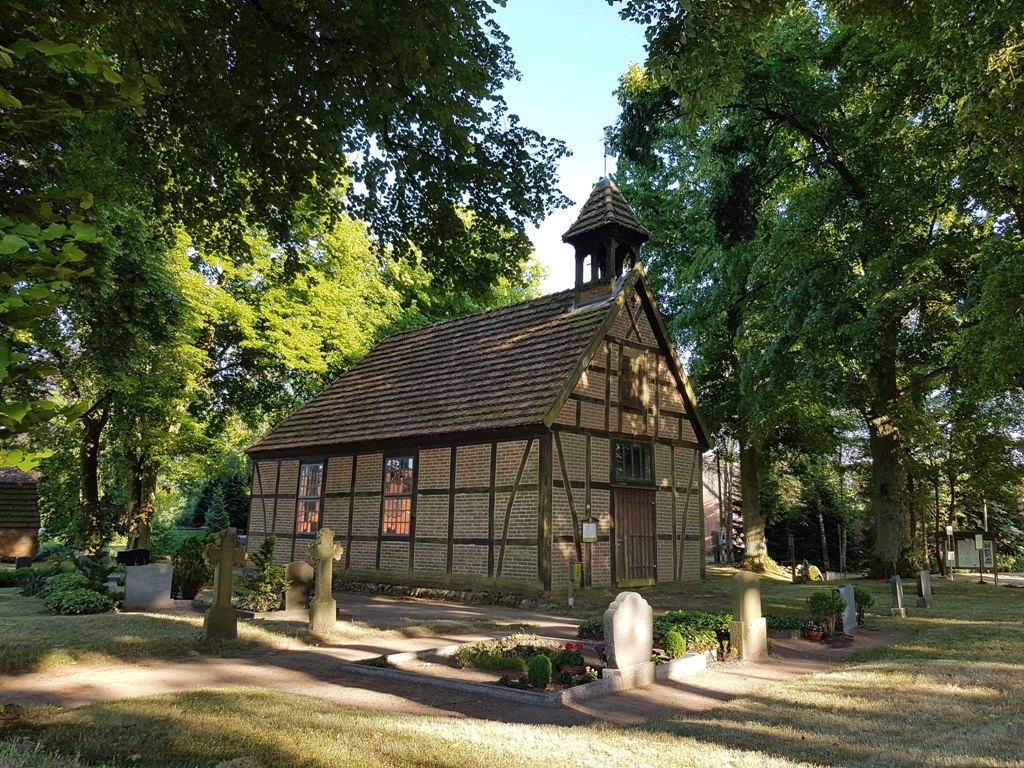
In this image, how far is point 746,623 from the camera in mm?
10641

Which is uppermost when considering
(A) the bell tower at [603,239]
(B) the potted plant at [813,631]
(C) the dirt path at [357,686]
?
(A) the bell tower at [603,239]

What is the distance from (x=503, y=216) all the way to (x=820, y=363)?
51.7 ft

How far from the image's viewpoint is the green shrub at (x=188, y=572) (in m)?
15.3

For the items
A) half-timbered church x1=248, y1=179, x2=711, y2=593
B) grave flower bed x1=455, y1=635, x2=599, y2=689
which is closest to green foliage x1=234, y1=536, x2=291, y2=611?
half-timbered church x1=248, y1=179, x2=711, y2=593

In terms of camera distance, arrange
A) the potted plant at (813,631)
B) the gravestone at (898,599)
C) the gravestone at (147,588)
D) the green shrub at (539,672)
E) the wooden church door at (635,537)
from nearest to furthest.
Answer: the green shrub at (539,672)
the potted plant at (813,631)
the gravestone at (147,588)
the gravestone at (898,599)
the wooden church door at (635,537)

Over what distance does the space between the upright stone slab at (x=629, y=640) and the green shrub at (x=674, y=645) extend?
899 millimetres

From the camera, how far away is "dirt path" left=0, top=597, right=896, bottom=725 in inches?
290

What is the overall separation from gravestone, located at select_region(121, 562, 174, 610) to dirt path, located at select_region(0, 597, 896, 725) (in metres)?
4.84

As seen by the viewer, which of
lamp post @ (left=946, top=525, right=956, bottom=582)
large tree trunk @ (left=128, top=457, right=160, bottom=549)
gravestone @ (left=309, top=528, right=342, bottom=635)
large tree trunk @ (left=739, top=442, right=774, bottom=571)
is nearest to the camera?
gravestone @ (left=309, top=528, right=342, bottom=635)

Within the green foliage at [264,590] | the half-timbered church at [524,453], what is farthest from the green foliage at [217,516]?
the green foliage at [264,590]

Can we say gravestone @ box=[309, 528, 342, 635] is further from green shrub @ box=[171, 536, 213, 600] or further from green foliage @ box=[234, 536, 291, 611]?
green shrub @ box=[171, 536, 213, 600]

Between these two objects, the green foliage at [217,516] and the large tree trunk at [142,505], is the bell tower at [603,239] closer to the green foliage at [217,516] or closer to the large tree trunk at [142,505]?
the large tree trunk at [142,505]

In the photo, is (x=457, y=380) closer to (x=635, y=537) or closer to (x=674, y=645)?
(x=635, y=537)

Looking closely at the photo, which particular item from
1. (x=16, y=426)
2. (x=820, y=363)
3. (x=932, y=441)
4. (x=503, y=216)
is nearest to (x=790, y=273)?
(x=820, y=363)
